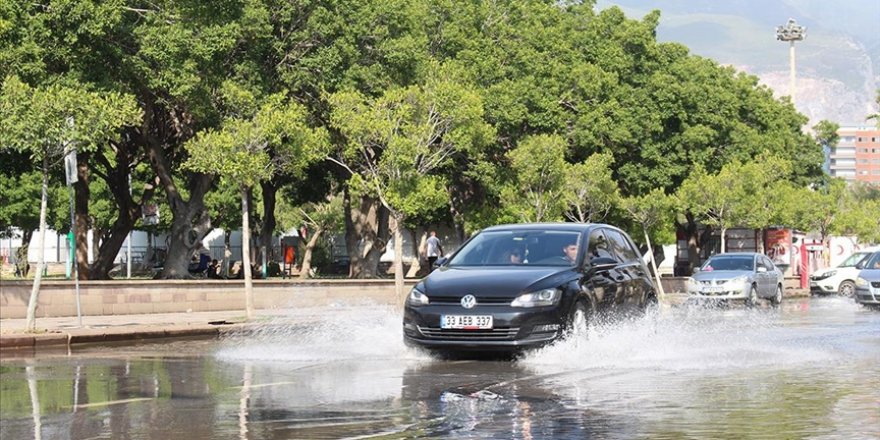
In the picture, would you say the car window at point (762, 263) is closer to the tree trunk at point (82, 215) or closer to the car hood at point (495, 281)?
the tree trunk at point (82, 215)

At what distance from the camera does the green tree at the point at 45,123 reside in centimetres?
1916

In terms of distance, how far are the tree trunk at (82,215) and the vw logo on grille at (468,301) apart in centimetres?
2857

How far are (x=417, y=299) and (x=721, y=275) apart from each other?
842 inches

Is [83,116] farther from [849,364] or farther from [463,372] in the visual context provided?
[849,364]

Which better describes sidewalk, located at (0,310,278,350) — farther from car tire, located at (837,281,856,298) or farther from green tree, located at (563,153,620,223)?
car tire, located at (837,281,856,298)

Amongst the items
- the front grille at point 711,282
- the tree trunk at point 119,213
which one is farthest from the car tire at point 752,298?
the tree trunk at point 119,213

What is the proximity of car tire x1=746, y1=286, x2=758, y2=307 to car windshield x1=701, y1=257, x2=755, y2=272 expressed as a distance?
1023 millimetres

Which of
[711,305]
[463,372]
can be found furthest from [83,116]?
[711,305]

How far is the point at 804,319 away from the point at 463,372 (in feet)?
48.1

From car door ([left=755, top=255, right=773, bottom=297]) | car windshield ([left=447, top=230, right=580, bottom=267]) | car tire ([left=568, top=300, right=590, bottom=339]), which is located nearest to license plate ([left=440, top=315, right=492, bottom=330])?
car tire ([left=568, top=300, right=590, bottom=339])

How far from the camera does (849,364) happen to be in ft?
45.8

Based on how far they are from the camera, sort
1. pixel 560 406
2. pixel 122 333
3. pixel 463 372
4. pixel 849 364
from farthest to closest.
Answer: pixel 122 333 → pixel 849 364 → pixel 463 372 → pixel 560 406

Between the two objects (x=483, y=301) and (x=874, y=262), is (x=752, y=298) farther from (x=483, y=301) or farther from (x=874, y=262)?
(x=483, y=301)

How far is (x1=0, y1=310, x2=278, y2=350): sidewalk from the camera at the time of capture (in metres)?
18.0
